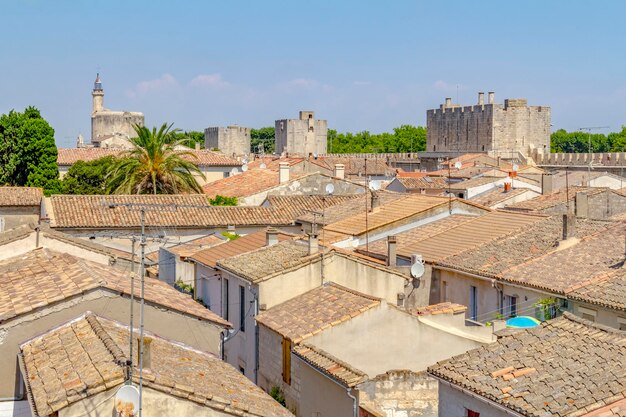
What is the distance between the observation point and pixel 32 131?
183 ft

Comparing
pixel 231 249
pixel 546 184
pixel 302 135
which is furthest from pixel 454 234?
pixel 302 135

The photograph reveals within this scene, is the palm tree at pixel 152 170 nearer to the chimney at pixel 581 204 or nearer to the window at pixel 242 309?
the chimney at pixel 581 204

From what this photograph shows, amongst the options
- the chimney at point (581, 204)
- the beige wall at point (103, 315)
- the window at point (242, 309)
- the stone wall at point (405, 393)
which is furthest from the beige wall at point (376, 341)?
the chimney at point (581, 204)

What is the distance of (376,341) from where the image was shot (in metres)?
17.0

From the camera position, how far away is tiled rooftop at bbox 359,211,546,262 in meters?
25.5

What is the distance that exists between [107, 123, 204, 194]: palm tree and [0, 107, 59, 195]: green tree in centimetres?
967

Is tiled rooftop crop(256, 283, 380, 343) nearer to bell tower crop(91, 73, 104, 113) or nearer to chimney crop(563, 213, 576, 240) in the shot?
chimney crop(563, 213, 576, 240)

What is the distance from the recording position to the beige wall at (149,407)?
35.3 ft

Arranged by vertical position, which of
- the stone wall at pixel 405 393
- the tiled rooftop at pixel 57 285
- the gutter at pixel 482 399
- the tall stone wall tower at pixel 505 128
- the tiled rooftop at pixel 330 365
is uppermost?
the tall stone wall tower at pixel 505 128

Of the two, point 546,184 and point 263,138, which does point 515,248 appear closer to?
point 546,184

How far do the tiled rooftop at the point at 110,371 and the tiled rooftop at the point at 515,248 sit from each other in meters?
9.92

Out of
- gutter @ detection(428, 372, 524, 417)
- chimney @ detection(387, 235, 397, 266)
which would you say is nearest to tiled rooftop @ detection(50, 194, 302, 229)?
chimney @ detection(387, 235, 397, 266)

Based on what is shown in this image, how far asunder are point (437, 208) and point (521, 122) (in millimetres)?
72849

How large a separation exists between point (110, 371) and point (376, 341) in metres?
6.68
